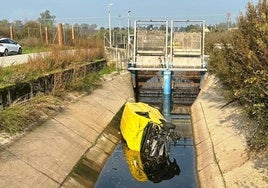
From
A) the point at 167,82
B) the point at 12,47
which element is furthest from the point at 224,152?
the point at 12,47

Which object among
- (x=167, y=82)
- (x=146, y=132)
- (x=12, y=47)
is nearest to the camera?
(x=146, y=132)

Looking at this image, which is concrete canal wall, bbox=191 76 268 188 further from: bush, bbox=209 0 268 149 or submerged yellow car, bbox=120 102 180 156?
submerged yellow car, bbox=120 102 180 156

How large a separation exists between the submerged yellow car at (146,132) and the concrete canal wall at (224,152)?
1.70 meters

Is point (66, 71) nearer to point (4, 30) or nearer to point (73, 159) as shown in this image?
point (73, 159)

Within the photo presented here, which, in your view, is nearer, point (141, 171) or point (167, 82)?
point (141, 171)

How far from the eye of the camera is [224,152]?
14.7 metres

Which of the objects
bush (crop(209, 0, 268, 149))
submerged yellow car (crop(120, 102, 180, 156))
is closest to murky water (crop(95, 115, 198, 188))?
submerged yellow car (crop(120, 102, 180, 156))

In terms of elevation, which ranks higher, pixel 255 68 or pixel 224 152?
pixel 255 68

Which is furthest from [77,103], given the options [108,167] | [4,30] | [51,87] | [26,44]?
[4,30]

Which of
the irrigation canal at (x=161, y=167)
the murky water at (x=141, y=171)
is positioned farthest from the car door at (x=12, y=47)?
the murky water at (x=141, y=171)

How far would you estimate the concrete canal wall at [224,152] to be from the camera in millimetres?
12051

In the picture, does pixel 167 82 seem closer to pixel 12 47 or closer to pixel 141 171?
pixel 141 171

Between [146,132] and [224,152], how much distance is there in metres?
3.55

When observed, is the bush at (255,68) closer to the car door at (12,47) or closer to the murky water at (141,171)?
the murky water at (141,171)
